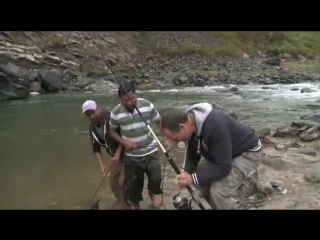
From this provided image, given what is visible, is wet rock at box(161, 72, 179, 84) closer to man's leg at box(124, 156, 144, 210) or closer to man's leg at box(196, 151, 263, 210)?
man's leg at box(124, 156, 144, 210)

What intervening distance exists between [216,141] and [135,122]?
2.05m

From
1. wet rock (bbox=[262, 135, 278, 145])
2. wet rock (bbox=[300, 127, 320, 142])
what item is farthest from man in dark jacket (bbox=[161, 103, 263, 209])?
wet rock (bbox=[300, 127, 320, 142])

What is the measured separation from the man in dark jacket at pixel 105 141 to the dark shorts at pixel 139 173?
0.47ft

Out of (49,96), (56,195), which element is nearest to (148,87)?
(49,96)

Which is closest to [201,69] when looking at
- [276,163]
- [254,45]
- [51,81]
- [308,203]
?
[51,81]

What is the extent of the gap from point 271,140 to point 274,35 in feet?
160

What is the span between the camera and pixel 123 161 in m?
6.30

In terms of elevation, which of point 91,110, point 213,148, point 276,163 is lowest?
point 276,163

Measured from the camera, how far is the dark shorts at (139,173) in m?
6.20

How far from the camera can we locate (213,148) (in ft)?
13.5

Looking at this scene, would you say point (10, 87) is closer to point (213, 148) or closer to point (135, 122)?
point (135, 122)

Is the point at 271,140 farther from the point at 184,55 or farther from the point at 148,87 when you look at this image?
the point at 184,55

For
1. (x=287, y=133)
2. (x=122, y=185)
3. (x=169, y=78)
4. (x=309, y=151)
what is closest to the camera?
(x=122, y=185)

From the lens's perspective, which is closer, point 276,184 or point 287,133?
point 276,184
